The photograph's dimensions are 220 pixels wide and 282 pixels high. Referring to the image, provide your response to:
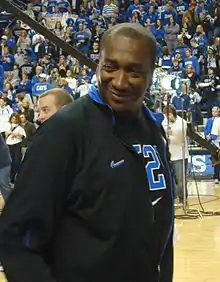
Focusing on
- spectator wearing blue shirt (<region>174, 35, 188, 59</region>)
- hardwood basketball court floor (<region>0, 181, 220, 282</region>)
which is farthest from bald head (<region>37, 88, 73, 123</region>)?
spectator wearing blue shirt (<region>174, 35, 188, 59</region>)

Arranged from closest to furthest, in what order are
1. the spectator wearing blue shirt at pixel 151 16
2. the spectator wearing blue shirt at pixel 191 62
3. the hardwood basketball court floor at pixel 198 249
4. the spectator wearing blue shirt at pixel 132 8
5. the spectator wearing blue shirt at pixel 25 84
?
the hardwood basketball court floor at pixel 198 249 < the spectator wearing blue shirt at pixel 191 62 < the spectator wearing blue shirt at pixel 25 84 < the spectator wearing blue shirt at pixel 151 16 < the spectator wearing blue shirt at pixel 132 8

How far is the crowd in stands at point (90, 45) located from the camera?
13961 millimetres

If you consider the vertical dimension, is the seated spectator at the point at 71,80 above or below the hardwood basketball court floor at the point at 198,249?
below

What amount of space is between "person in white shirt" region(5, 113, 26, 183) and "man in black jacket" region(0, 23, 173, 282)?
951cm

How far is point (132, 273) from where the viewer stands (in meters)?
1.41

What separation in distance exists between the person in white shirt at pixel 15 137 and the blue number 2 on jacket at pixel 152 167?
944 centimetres

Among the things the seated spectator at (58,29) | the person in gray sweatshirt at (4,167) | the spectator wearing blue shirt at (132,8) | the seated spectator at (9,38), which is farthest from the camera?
the spectator wearing blue shirt at (132,8)

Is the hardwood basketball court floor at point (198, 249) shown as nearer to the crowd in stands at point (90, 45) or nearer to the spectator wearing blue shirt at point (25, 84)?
the crowd in stands at point (90, 45)

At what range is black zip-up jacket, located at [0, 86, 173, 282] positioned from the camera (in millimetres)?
1331

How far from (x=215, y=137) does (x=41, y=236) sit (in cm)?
1065

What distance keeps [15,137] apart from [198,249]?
19.1ft

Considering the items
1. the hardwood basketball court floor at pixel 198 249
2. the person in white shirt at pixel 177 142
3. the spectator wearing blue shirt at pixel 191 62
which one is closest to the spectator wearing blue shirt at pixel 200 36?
the spectator wearing blue shirt at pixel 191 62

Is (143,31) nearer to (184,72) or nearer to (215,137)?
(215,137)

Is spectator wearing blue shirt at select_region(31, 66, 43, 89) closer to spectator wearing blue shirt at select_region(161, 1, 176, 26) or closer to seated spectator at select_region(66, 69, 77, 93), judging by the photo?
seated spectator at select_region(66, 69, 77, 93)
